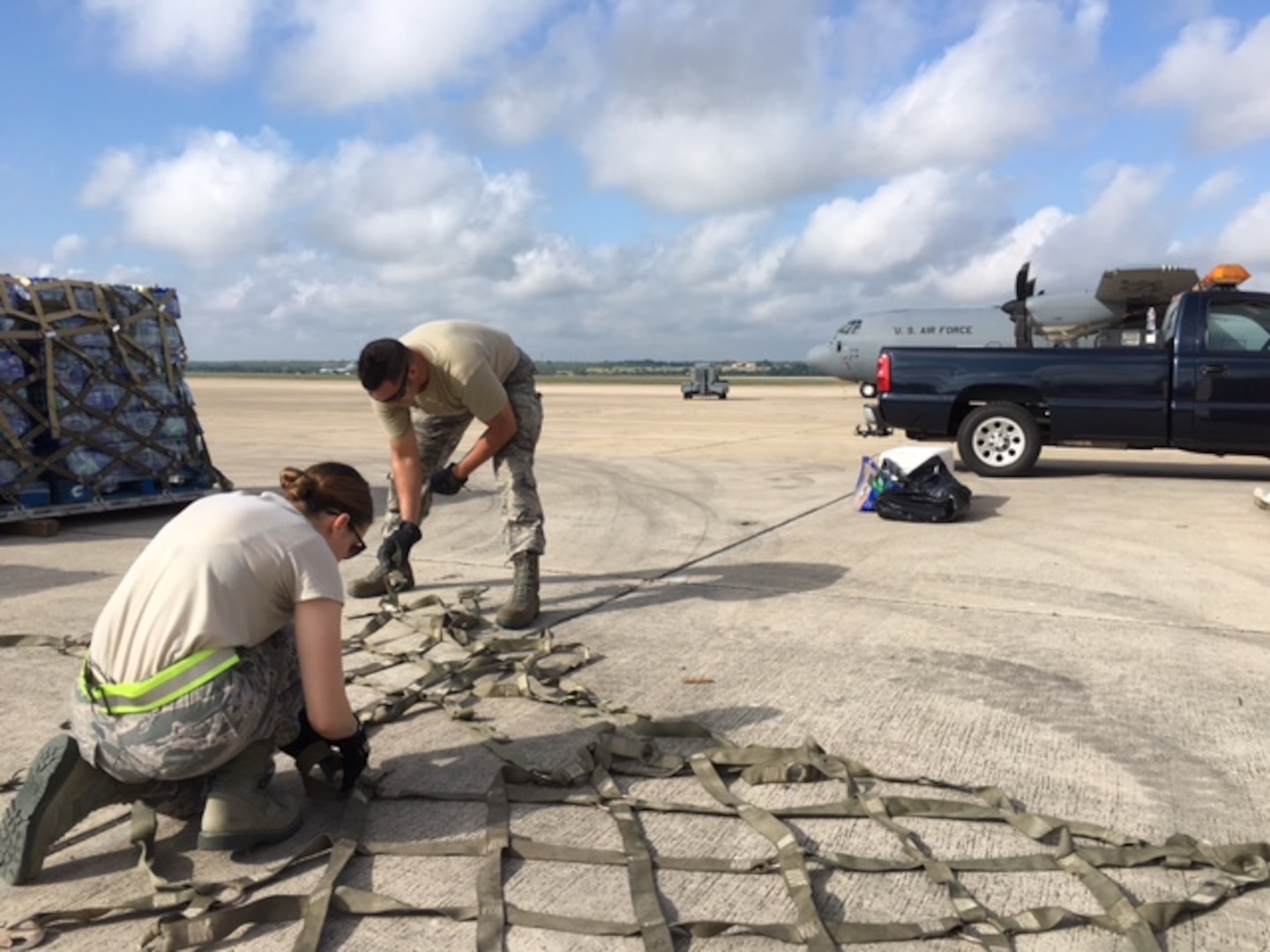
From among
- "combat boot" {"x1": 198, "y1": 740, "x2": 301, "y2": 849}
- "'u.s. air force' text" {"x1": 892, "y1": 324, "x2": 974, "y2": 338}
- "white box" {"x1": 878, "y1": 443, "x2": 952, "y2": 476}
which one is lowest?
"combat boot" {"x1": 198, "y1": 740, "x2": 301, "y2": 849}

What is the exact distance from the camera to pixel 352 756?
9.65 feet

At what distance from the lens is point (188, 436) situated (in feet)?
29.5

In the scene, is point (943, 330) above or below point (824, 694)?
above

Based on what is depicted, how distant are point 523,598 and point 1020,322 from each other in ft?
75.9

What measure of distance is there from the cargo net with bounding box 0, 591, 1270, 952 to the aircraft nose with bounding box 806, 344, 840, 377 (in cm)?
2877

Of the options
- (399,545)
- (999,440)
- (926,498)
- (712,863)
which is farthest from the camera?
(999,440)

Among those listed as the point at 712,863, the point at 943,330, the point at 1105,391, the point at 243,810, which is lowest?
the point at 712,863

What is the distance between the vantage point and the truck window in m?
9.81

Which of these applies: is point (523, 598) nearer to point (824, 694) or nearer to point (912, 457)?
point (824, 694)

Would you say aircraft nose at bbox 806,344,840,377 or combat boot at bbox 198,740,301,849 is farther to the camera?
aircraft nose at bbox 806,344,840,377

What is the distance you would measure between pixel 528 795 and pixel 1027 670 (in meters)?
2.37

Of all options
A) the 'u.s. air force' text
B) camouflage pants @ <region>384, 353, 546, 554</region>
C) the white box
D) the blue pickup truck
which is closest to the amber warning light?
the blue pickup truck

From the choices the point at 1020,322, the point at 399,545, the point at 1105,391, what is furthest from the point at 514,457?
the point at 1020,322

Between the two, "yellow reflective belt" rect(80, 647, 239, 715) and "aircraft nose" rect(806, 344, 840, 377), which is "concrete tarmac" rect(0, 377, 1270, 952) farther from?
"aircraft nose" rect(806, 344, 840, 377)
